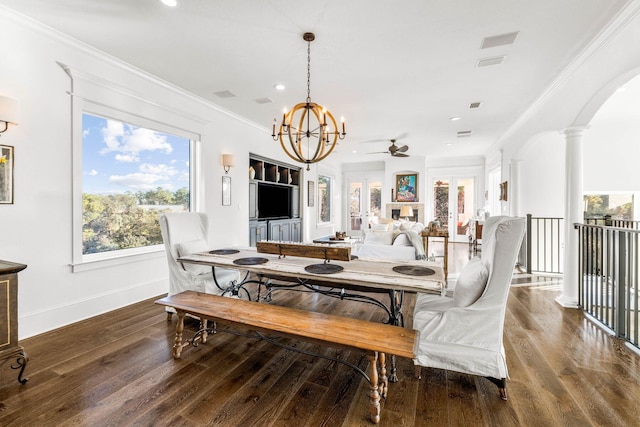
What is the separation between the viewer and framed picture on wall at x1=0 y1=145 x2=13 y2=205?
8.34 ft

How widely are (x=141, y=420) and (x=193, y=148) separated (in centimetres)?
377

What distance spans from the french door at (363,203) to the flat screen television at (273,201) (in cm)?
405

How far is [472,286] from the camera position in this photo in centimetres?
196

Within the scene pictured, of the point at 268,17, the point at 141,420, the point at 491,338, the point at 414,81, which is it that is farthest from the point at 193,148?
the point at 491,338

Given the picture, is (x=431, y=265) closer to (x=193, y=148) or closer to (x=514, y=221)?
(x=514, y=221)

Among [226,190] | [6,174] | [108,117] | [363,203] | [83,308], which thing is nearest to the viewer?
[6,174]

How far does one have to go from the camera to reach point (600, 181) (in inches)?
238

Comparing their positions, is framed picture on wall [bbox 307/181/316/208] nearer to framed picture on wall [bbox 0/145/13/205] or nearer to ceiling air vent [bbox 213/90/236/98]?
ceiling air vent [bbox 213/90/236/98]

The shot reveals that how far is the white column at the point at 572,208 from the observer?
3580 millimetres

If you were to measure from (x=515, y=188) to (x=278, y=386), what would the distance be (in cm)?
586

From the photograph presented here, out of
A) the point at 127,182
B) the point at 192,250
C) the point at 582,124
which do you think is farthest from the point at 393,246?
the point at 127,182

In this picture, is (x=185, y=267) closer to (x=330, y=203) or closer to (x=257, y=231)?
(x=257, y=231)

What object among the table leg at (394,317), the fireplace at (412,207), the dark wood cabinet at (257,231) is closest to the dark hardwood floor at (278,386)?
the table leg at (394,317)

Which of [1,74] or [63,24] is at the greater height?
[63,24]
